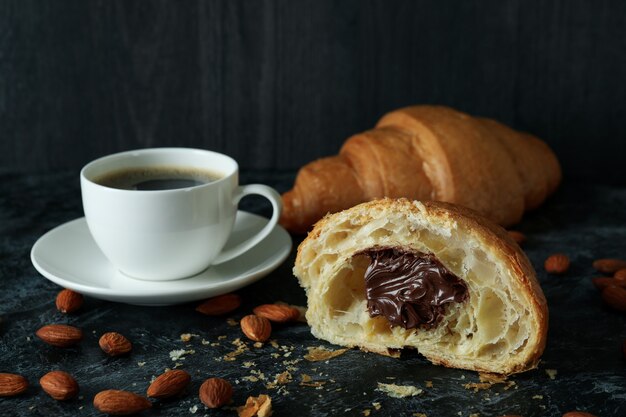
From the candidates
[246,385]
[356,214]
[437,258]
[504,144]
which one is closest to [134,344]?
[246,385]

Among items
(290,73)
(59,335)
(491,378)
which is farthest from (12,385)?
(290,73)

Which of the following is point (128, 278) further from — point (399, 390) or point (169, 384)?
point (399, 390)

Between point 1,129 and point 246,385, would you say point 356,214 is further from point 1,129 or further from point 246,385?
point 1,129

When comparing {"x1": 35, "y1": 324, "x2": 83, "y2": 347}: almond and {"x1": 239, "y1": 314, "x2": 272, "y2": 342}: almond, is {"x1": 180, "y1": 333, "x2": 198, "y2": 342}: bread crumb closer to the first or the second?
{"x1": 239, "y1": 314, "x2": 272, "y2": 342}: almond

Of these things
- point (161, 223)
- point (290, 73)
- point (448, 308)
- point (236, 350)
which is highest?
point (290, 73)

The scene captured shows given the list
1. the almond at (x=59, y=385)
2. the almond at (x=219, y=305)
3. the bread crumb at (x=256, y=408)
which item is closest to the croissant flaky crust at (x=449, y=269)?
the almond at (x=219, y=305)
